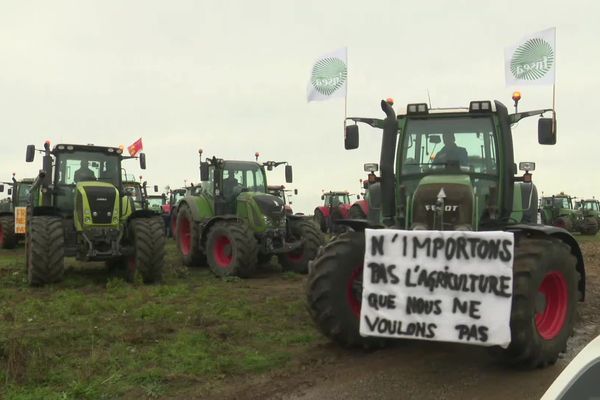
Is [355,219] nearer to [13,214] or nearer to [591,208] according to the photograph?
[13,214]

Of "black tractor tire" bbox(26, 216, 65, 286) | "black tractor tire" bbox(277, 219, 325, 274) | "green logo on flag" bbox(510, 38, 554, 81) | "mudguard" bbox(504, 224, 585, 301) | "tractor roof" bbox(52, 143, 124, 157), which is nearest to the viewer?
"mudguard" bbox(504, 224, 585, 301)

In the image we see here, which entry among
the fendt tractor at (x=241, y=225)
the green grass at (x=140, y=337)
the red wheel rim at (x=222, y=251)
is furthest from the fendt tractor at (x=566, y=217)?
the green grass at (x=140, y=337)

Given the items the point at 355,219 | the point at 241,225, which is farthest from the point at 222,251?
A: the point at 355,219

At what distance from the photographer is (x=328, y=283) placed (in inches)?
214

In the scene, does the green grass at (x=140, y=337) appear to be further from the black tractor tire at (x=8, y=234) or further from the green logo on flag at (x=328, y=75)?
the black tractor tire at (x=8, y=234)

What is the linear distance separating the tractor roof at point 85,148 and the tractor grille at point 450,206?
7013 mm

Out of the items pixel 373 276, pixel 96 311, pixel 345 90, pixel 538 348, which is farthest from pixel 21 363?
pixel 345 90

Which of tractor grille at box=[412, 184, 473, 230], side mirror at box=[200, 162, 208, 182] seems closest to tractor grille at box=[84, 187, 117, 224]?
side mirror at box=[200, 162, 208, 182]

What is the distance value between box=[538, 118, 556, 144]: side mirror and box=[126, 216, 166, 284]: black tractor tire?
20.1 feet

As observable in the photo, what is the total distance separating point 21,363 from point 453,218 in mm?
4100

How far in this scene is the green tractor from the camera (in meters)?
26.5

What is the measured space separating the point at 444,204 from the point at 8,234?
15026 mm

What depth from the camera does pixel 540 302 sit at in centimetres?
515

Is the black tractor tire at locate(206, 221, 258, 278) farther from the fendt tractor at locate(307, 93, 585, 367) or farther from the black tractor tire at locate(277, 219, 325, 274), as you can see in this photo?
the fendt tractor at locate(307, 93, 585, 367)
